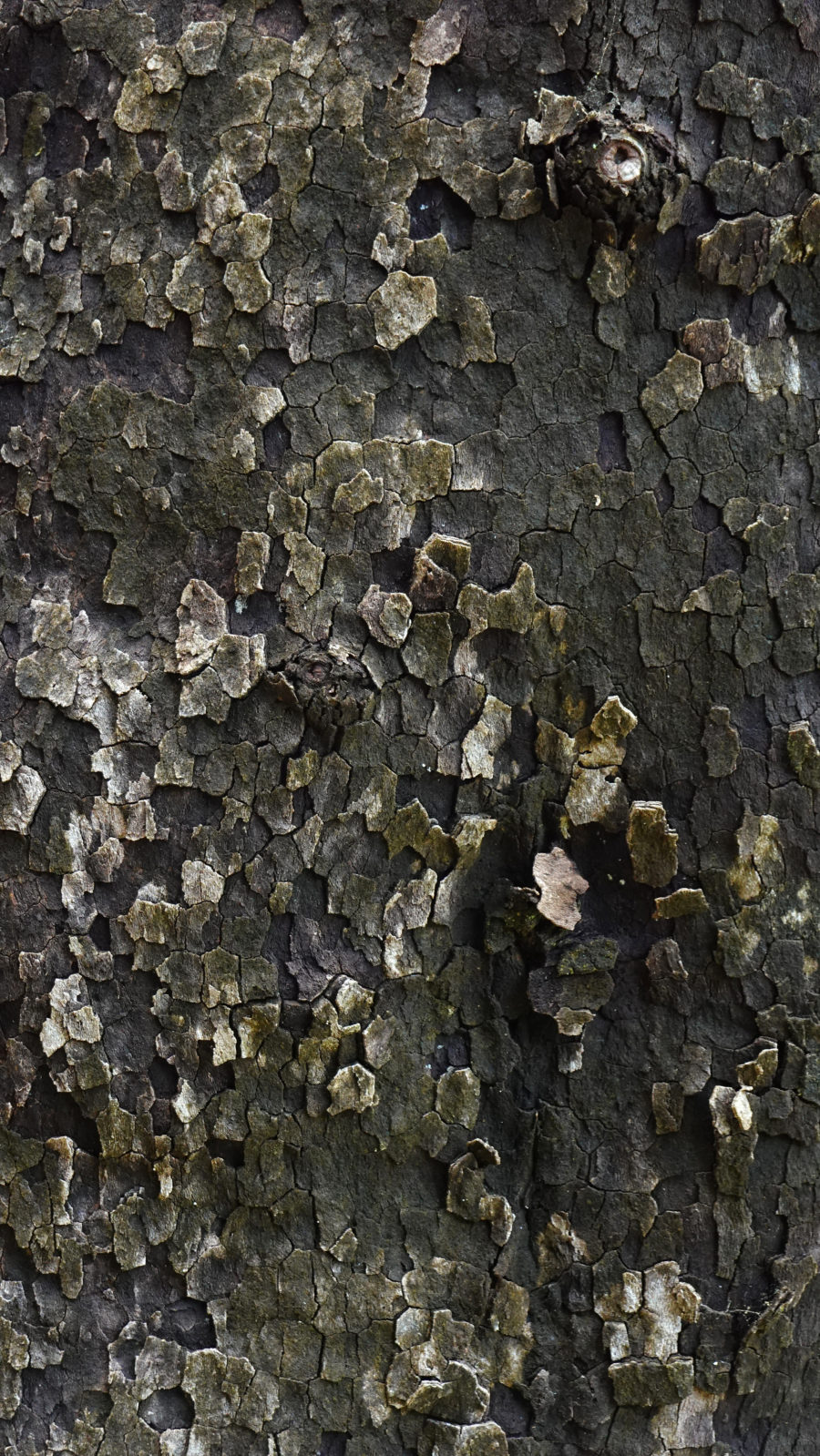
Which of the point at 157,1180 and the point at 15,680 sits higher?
the point at 15,680

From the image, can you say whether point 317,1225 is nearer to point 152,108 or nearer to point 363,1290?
point 363,1290

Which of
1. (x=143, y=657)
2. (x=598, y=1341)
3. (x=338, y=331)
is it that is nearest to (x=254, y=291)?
(x=338, y=331)

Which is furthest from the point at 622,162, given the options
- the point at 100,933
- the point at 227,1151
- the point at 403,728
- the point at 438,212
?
the point at 227,1151

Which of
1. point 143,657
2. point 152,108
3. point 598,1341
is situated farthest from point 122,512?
point 598,1341

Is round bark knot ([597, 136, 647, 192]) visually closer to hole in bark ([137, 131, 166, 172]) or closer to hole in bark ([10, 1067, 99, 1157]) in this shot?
hole in bark ([137, 131, 166, 172])

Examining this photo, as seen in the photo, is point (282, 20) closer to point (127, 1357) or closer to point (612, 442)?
point (612, 442)

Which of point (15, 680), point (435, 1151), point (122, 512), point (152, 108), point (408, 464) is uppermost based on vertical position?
point (152, 108)

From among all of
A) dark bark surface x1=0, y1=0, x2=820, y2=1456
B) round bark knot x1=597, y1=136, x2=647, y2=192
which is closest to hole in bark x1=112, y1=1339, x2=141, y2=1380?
dark bark surface x1=0, y1=0, x2=820, y2=1456

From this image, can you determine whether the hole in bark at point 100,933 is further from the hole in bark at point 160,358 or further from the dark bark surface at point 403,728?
the hole in bark at point 160,358
